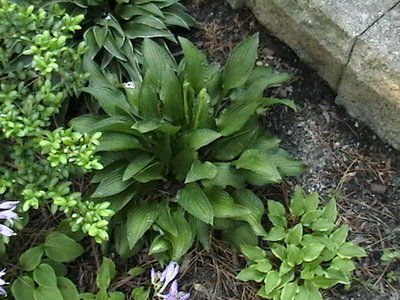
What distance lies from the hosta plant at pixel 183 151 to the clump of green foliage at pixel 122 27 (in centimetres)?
26

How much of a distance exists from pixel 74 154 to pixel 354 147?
1.56m

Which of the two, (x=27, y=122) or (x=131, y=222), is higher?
(x=27, y=122)

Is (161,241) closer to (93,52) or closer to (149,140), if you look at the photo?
(149,140)

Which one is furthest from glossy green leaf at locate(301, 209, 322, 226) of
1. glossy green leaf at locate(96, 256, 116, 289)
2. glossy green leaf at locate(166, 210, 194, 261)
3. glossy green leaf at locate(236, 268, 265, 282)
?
glossy green leaf at locate(96, 256, 116, 289)

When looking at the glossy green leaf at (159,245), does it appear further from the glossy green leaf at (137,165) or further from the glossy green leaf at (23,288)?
the glossy green leaf at (23,288)

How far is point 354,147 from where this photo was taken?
11.2 ft

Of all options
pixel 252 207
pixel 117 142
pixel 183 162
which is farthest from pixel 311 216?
pixel 117 142

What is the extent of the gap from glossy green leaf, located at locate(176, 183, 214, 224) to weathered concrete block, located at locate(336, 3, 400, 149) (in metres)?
0.95

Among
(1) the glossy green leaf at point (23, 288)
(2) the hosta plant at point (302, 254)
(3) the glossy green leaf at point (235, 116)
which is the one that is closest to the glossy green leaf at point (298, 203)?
(2) the hosta plant at point (302, 254)

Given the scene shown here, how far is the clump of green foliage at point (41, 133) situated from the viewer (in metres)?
2.57

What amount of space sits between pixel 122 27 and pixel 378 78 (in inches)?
57.2

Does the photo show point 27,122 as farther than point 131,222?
No

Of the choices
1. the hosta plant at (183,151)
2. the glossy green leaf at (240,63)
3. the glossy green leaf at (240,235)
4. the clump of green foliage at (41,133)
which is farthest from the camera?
the glossy green leaf at (240,63)

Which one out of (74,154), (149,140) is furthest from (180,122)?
(74,154)
